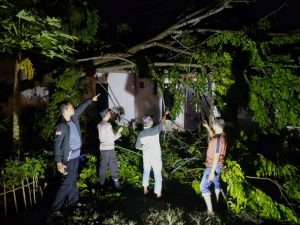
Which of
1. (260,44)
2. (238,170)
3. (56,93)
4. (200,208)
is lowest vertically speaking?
(200,208)

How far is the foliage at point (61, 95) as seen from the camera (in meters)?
7.30

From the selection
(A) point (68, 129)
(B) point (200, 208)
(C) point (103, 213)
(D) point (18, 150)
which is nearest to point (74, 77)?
(A) point (68, 129)

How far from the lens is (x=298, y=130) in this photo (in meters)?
11.4

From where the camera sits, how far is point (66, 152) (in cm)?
609

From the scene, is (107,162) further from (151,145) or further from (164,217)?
(164,217)

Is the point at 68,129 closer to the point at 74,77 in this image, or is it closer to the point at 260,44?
the point at 74,77

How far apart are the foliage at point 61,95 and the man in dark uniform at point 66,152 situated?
→ 1.15 metres

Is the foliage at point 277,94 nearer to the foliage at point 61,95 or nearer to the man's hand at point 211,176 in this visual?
the man's hand at point 211,176

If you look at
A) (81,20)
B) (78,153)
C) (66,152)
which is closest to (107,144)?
(78,153)

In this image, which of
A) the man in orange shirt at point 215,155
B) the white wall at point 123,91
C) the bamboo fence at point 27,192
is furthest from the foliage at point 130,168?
the white wall at point 123,91

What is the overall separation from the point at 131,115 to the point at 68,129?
23.3 ft

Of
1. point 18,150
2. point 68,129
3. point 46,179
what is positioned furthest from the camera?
point 46,179

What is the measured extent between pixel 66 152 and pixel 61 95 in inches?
77.7

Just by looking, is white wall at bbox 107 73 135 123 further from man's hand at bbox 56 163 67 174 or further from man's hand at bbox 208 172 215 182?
man's hand at bbox 208 172 215 182
